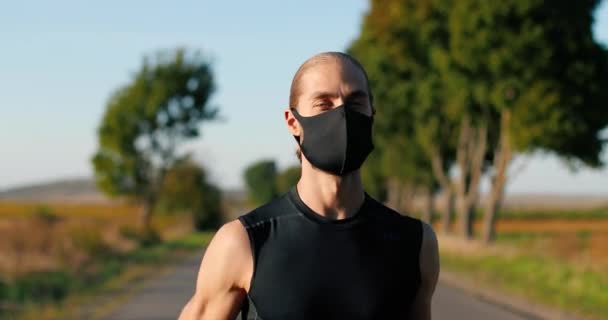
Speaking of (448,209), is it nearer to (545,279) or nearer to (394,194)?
(394,194)

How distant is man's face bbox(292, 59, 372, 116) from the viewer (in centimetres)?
256

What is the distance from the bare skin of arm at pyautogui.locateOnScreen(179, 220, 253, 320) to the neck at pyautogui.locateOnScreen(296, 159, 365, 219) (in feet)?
0.63

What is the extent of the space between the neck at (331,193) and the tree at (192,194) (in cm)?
6766

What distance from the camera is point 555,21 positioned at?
3128 cm

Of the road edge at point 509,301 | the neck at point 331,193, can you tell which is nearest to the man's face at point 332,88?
the neck at point 331,193

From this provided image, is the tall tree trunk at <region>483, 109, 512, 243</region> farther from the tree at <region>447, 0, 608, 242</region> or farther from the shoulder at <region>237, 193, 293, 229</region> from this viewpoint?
the shoulder at <region>237, 193, 293, 229</region>

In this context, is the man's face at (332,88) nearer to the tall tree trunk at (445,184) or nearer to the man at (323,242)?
the man at (323,242)

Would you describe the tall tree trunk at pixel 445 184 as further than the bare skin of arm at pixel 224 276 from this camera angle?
Yes

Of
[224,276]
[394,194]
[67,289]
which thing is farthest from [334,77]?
[394,194]

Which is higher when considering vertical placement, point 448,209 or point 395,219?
point 395,219

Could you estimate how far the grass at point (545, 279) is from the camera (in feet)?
60.0

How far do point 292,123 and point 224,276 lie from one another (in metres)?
0.43

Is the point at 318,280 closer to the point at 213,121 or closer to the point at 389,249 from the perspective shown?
the point at 389,249

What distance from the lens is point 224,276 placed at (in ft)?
8.30
